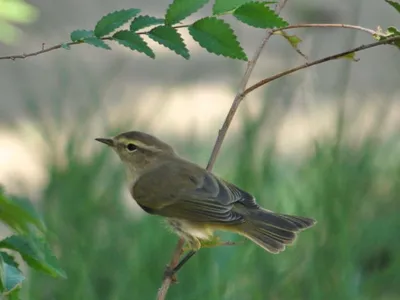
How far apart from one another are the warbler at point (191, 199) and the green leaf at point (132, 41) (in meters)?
1.18

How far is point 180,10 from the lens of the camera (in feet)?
4.52

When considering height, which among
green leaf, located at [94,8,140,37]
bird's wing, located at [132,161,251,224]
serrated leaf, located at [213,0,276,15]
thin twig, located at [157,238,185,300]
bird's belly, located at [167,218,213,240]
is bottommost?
thin twig, located at [157,238,185,300]

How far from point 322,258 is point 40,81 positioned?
431cm

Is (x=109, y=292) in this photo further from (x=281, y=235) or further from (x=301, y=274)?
(x=281, y=235)

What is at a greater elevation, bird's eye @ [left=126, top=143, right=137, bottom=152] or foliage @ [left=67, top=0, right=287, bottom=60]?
bird's eye @ [left=126, top=143, right=137, bottom=152]

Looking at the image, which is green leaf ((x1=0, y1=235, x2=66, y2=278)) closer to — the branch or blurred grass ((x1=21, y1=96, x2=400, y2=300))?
the branch

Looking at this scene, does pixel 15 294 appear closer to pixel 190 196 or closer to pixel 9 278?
pixel 9 278

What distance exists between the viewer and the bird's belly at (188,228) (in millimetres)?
2529

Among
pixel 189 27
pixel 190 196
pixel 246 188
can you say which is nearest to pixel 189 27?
pixel 189 27

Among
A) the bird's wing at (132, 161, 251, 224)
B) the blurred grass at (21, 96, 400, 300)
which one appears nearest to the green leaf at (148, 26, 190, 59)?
the bird's wing at (132, 161, 251, 224)

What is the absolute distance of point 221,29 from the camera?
1.36m

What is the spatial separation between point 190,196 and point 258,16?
1.43m

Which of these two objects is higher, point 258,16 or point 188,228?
point 188,228

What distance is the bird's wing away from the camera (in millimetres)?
2691
